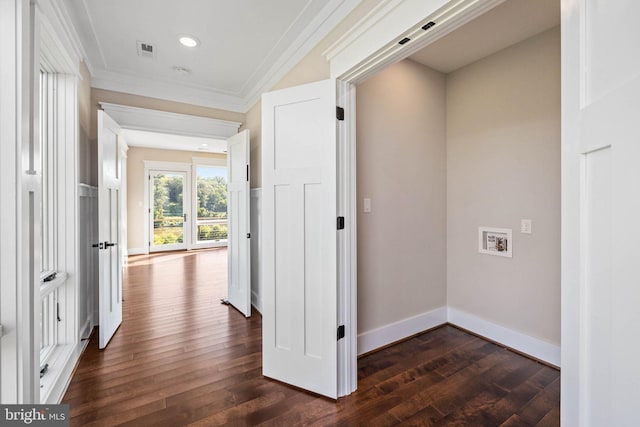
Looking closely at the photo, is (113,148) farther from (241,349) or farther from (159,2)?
(241,349)

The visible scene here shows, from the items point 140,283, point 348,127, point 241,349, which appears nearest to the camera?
point 348,127

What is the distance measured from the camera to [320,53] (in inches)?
84.9

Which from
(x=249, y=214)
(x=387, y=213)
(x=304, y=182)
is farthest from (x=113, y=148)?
(x=387, y=213)

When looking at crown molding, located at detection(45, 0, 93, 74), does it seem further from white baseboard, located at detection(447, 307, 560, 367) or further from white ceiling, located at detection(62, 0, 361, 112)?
white baseboard, located at detection(447, 307, 560, 367)

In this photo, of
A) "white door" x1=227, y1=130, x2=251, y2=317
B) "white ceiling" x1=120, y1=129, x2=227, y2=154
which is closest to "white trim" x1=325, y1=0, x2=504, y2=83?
"white door" x1=227, y1=130, x2=251, y2=317

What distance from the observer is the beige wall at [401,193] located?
242 centimetres

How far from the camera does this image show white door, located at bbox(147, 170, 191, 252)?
7230 millimetres

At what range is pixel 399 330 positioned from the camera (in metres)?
2.62

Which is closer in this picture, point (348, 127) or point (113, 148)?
point (348, 127)

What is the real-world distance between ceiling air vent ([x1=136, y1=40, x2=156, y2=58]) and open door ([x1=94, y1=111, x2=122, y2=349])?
2.22 ft

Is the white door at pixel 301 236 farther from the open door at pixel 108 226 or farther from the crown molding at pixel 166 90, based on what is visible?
the crown molding at pixel 166 90

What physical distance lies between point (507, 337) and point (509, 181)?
1398mm
